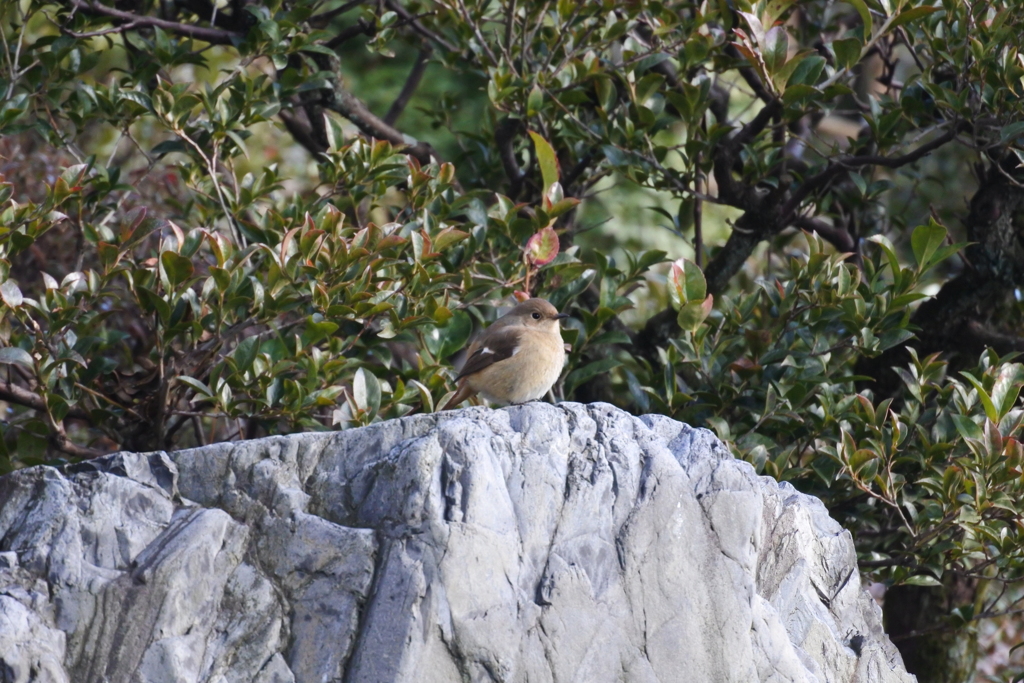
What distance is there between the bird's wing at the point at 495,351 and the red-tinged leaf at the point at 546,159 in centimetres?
69

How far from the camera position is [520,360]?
4766 mm

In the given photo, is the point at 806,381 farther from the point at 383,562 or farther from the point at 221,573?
the point at 221,573

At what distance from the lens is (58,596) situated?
2.98m

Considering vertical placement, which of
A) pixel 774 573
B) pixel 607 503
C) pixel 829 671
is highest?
pixel 607 503

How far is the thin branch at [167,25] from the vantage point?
16.7 ft

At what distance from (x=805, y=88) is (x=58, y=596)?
351 cm

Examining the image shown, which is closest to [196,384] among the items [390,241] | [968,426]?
[390,241]

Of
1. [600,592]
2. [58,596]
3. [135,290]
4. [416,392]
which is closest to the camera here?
[58,596]

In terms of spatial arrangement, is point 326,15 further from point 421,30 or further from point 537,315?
point 537,315

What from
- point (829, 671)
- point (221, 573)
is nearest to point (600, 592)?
point (829, 671)

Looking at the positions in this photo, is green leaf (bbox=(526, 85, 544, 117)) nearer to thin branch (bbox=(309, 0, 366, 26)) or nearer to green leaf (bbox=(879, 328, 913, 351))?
thin branch (bbox=(309, 0, 366, 26))

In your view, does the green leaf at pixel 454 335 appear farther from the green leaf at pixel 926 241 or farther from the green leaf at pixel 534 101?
the green leaf at pixel 926 241

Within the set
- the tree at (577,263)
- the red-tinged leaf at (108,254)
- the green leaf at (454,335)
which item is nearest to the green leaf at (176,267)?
the tree at (577,263)

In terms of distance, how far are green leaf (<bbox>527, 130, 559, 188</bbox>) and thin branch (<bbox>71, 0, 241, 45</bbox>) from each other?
1.86 metres
